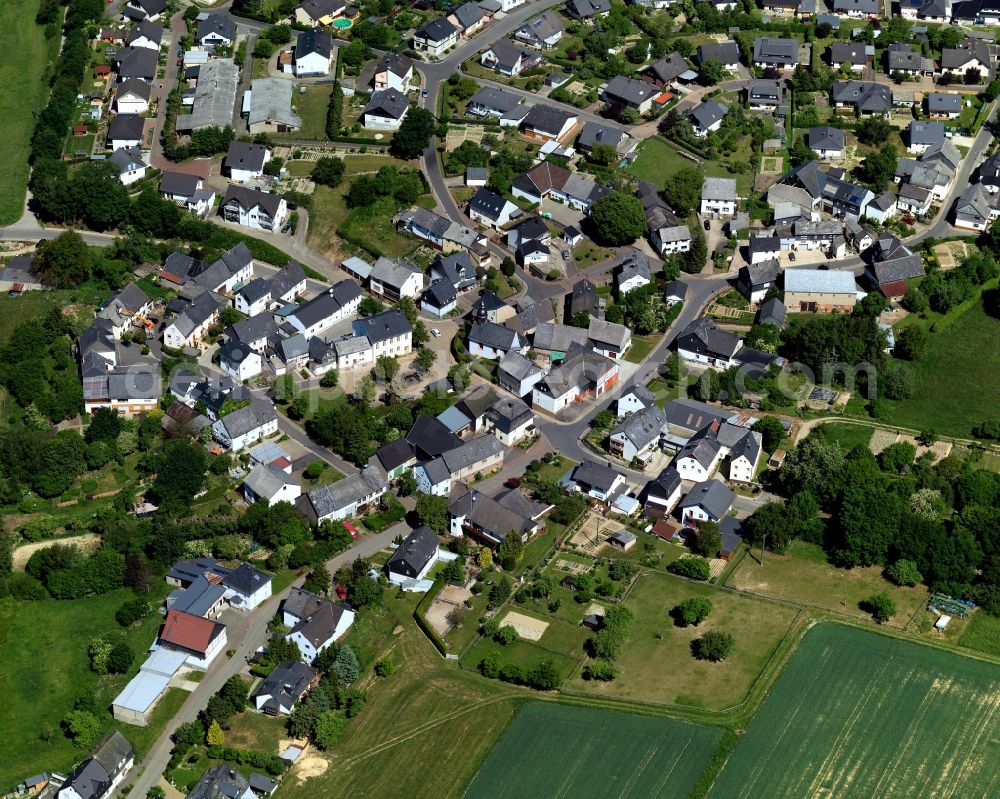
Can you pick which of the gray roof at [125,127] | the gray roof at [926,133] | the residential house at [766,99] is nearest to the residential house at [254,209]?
the gray roof at [125,127]

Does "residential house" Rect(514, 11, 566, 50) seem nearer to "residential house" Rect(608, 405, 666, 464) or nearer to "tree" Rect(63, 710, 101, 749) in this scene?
"residential house" Rect(608, 405, 666, 464)

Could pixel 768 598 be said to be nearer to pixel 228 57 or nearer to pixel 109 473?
pixel 109 473

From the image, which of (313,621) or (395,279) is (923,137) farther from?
(313,621)

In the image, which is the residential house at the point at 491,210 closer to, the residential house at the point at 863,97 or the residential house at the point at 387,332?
the residential house at the point at 387,332

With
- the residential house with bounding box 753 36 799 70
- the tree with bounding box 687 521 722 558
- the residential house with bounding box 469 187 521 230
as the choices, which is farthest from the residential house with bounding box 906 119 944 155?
the tree with bounding box 687 521 722 558

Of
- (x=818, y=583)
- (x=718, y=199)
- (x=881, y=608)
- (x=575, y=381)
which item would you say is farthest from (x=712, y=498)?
(x=718, y=199)

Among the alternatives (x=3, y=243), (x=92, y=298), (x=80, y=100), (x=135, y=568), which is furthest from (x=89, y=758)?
(x=80, y=100)
